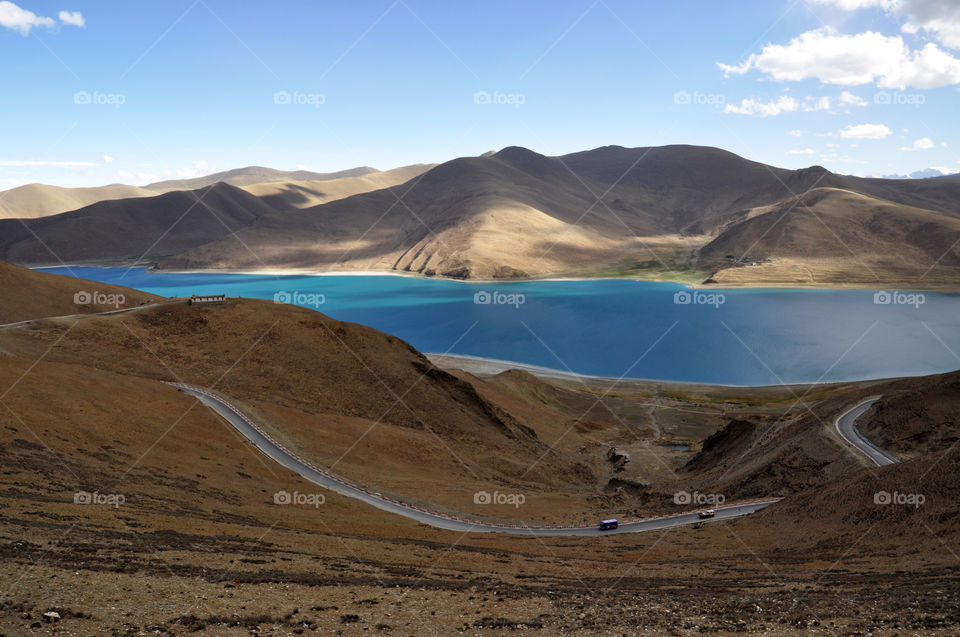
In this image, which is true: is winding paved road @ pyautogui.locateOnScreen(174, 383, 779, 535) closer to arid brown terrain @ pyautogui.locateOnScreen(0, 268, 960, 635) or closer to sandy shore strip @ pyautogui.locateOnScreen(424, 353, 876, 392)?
arid brown terrain @ pyautogui.locateOnScreen(0, 268, 960, 635)

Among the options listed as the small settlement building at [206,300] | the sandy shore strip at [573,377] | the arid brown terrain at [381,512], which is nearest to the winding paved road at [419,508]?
the arid brown terrain at [381,512]

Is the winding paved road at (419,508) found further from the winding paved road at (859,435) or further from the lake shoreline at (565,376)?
the lake shoreline at (565,376)

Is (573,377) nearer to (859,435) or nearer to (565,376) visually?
(565,376)

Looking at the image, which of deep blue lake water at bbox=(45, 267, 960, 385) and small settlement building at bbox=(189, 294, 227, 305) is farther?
deep blue lake water at bbox=(45, 267, 960, 385)

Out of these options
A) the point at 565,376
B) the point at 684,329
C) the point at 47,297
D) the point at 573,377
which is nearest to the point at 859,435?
the point at 573,377

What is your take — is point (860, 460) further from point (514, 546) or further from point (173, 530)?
point (173, 530)

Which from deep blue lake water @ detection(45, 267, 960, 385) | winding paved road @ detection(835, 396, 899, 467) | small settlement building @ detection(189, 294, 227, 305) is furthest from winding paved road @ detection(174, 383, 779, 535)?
deep blue lake water @ detection(45, 267, 960, 385)

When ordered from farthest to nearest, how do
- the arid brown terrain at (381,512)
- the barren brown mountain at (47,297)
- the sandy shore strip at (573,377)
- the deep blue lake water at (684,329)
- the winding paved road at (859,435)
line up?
1. the deep blue lake water at (684,329)
2. the sandy shore strip at (573,377)
3. the barren brown mountain at (47,297)
4. the winding paved road at (859,435)
5. the arid brown terrain at (381,512)
